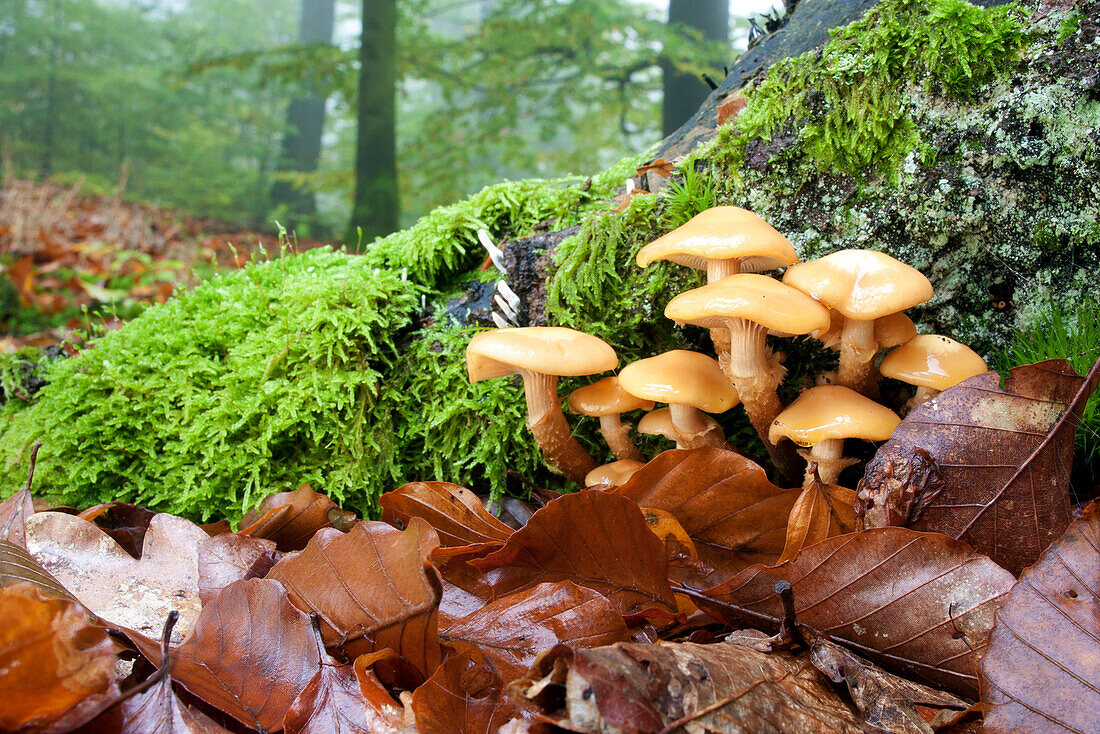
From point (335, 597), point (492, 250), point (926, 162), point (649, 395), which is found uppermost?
point (926, 162)

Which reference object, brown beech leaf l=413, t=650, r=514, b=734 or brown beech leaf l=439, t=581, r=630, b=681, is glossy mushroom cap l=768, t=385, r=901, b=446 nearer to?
brown beech leaf l=439, t=581, r=630, b=681

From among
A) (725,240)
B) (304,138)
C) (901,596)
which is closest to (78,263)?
(725,240)

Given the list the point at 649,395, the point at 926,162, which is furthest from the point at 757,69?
the point at 649,395

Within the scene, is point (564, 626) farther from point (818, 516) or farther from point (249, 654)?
point (818, 516)

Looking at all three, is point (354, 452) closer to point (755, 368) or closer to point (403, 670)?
point (403, 670)

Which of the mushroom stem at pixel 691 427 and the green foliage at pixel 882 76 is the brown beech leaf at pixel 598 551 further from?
the green foliage at pixel 882 76

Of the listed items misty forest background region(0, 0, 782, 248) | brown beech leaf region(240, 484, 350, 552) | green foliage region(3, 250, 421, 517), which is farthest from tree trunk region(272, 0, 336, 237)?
brown beech leaf region(240, 484, 350, 552)
